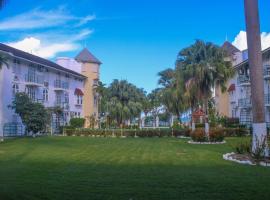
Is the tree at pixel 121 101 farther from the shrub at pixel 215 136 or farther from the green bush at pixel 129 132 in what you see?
the shrub at pixel 215 136

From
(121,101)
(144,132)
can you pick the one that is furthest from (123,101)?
(144,132)

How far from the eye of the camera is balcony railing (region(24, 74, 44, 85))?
50625 mm

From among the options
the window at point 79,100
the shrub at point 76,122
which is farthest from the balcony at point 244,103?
the window at point 79,100

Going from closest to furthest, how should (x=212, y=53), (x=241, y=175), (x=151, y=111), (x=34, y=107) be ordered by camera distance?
1. (x=241, y=175)
2. (x=212, y=53)
3. (x=34, y=107)
4. (x=151, y=111)

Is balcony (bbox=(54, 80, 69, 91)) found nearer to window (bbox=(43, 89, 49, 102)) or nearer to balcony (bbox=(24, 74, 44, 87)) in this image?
window (bbox=(43, 89, 49, 102))

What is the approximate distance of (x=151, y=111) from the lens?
9394cm

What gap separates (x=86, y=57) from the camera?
74250 mm

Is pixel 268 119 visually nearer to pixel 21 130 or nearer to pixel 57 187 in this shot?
pixel 21 130

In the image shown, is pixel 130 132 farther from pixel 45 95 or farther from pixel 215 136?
pixel 215 136

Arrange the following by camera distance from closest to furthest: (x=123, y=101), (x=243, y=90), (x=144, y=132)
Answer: (x=144, y=132), (x=243, y=90), (x=123, y=101)

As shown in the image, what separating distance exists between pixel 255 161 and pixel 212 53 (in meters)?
23.4

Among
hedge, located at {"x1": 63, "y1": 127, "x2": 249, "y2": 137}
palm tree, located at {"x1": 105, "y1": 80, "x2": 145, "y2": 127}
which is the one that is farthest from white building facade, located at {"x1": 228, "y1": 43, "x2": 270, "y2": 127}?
palm tree, located at {"x1": 105, "y1": 80, "x2": 145, "y2": 127}

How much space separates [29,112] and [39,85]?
416 inches

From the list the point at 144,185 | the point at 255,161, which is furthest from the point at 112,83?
the point at 144,185
